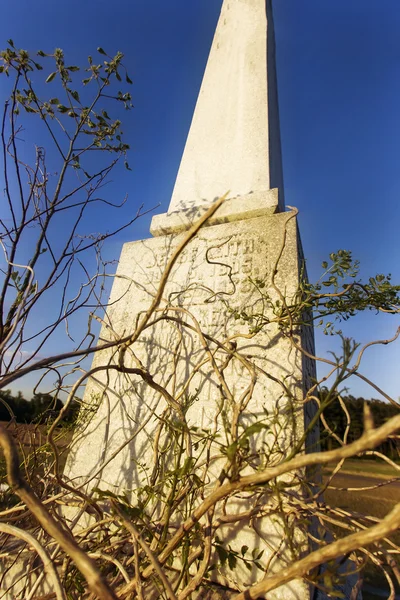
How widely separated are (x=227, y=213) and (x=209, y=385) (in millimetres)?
1174

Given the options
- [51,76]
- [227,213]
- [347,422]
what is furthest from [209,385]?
[51,76]

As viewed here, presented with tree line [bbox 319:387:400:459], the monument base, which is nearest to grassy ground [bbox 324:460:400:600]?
tree line [bbox 319:387:400:459]

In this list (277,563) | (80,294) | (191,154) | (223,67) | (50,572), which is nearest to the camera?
(50,572)

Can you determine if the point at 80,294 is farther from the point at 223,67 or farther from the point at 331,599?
the point at 223,67

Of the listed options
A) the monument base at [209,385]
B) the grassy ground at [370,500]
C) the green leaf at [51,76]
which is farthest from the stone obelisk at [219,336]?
the green leaf at [51,76]

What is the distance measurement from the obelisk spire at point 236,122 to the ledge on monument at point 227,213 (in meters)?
0.10

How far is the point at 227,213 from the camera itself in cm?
218

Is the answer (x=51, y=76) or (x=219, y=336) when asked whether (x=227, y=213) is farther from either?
(x=51, y=76)

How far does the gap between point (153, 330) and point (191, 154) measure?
168cm

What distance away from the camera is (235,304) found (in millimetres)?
1802

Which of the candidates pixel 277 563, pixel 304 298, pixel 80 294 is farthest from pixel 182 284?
pixel 277 563

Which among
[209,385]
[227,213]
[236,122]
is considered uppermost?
[236,122]

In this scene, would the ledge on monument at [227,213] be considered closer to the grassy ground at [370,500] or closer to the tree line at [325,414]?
the tree line at [325,414]

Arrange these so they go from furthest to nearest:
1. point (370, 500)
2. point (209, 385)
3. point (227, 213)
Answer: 1. point (370, 500)
2. point (227, 213)
3. point (209, 385)
